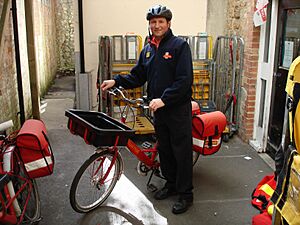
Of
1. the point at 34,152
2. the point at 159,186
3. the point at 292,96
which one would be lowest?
the point at 159,186

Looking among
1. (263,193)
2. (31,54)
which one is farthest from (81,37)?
(263,193)

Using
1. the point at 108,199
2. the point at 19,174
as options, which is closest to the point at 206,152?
the point at 108,199

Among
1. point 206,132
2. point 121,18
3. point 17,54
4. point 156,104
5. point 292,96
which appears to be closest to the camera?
point 292,96

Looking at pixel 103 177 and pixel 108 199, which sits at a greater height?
pixel 103 177

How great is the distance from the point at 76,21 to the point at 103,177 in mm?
3265

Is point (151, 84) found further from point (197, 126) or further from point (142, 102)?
point (197, 126)

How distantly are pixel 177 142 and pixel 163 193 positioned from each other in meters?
0.57

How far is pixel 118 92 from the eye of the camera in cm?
321

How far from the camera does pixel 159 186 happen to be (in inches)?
141

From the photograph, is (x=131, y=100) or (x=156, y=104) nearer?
(x=156, y=104)

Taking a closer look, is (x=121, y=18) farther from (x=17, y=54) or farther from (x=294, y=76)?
(x=294, y=76)

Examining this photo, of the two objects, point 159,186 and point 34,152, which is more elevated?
point 34,152

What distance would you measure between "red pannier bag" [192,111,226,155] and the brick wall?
4.16ft

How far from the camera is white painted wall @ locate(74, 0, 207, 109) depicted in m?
5.66
